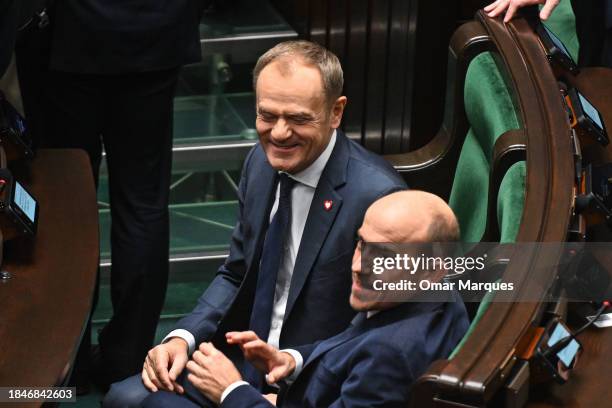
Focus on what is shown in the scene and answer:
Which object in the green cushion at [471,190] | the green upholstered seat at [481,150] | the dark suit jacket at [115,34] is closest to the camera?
the green upholstered seat at [481,150]

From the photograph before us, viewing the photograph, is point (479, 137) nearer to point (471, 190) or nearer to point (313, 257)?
point (471, 190)

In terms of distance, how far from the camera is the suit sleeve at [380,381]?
5.74 ft

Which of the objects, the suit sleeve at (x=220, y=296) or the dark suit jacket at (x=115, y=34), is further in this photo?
the dark suit jacket at (x=115, y=34)

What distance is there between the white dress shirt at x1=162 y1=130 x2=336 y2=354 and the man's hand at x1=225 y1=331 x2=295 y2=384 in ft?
0.78

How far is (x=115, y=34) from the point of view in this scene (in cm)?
291

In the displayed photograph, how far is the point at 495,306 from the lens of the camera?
167 cm

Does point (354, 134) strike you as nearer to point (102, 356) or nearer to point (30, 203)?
point (102, 356)

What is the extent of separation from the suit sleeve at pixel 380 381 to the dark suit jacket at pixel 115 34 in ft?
4.50

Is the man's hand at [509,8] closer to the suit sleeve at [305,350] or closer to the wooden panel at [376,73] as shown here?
the suit sleeve at [305,350]

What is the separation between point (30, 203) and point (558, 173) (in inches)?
40.8

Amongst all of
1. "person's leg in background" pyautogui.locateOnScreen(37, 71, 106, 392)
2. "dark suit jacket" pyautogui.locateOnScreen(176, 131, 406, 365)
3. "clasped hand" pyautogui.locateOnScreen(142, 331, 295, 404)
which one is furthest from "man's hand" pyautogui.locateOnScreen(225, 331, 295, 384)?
"person's leg in background" pyautogui.locateOnScreen(37, 71, 106, 392)

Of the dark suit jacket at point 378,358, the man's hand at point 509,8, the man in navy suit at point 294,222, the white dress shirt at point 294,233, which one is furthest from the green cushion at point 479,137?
the dark suit jacket at point 378,358

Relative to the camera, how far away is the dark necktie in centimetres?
229

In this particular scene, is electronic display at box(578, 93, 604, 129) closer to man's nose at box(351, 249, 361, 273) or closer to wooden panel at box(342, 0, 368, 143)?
man's nose at box(351, 249, 361, 273)
